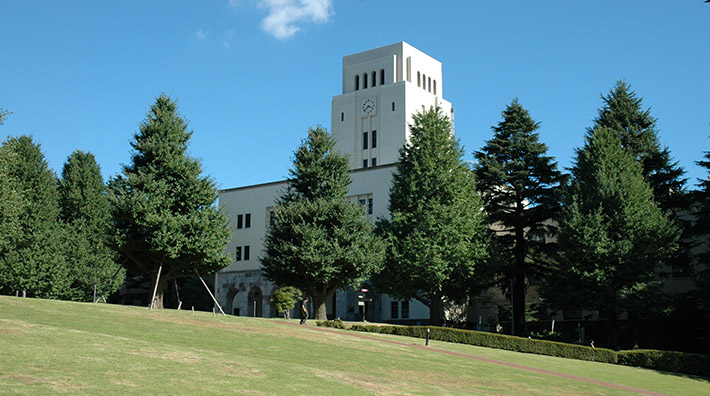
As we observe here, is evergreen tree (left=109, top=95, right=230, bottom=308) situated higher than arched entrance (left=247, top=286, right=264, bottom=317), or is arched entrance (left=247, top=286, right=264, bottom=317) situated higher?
evergreen tree (left=109, top=95, right=230, bottom=308)

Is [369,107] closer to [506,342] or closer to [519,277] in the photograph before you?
[519,277]

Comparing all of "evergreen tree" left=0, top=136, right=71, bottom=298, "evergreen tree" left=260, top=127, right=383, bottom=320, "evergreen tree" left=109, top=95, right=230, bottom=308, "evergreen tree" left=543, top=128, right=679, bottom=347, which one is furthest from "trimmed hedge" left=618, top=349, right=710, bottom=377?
"evergreen tree" left=0, top=136, right=71, bottom=298

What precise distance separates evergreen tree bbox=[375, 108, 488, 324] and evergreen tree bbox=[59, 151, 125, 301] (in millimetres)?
23382

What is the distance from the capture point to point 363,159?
7744cm

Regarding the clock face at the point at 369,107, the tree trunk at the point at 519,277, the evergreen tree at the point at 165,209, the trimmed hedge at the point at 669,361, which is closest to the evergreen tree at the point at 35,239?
the evergreen tree at the point at 165,209

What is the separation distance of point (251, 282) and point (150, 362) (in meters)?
48.9

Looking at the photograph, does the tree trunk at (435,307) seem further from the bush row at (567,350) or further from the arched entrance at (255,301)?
the arched entrance at (255,301)

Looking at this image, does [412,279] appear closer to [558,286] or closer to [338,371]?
[558,286]

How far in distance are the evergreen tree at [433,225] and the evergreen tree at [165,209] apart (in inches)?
467

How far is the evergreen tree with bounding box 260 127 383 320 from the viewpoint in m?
41.9

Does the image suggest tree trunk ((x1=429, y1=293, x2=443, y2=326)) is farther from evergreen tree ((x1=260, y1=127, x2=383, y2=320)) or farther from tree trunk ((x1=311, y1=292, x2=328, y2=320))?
tree trunk ((x1=311, y1=292, x2=328, y2=320))

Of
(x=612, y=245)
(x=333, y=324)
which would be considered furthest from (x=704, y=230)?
(x=333, y=324)

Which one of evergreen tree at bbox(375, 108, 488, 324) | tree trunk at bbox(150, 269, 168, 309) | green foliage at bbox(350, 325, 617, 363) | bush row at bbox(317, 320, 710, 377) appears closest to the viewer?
bush row at bbox(317, 320, 710, 377)

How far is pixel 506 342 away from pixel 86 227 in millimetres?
37414
